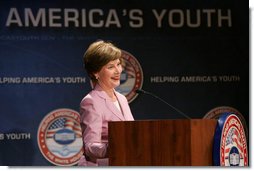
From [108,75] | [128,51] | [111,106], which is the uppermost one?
[128,51]

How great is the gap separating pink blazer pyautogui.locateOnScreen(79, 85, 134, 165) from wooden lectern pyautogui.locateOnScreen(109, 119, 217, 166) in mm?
704

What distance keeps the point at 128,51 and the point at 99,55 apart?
7.44 ft

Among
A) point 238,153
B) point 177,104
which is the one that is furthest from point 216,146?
point 177,104

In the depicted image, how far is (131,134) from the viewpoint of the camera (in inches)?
124

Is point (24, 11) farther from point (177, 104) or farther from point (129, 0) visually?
point (177, 104)

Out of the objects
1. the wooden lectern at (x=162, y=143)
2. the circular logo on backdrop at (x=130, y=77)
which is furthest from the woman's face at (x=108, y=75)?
the circular logo on backdrop at (x=130, y=77)

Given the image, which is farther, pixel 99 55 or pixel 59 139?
pixel 59 139

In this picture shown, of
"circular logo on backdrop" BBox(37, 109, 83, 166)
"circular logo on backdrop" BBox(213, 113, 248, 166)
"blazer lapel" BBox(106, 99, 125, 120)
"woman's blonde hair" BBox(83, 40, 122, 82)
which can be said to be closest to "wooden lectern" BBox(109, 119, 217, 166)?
"circular logo on backdrop" BBox(213, 113, 248, 166)

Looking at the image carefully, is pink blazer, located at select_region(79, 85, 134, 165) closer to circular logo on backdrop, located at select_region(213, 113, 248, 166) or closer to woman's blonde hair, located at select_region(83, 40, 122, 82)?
woman's blonde hair, located at select_region(83, 40, 122, 82)

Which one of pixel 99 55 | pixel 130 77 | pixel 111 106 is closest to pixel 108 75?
pixel 99 55

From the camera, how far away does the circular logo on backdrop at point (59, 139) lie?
6352 mm

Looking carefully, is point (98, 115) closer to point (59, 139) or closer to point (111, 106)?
point (111, 106)

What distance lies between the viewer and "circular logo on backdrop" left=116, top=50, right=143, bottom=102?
6496 millimetres

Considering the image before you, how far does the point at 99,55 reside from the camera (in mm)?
4258
